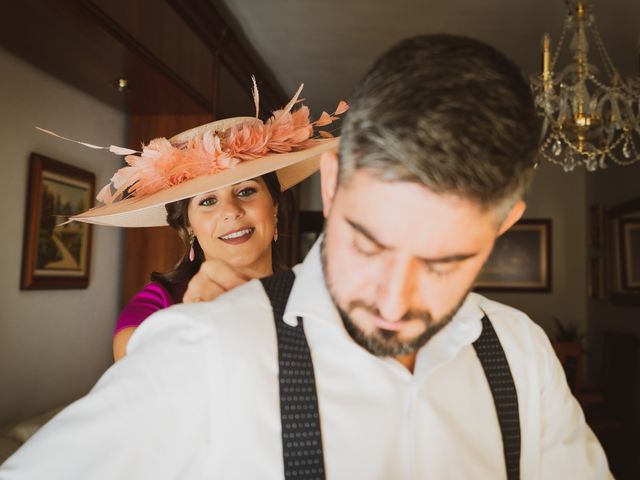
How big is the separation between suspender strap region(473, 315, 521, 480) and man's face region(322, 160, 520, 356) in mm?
154

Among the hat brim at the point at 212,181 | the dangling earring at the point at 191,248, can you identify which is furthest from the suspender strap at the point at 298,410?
the dangling earring at the point at 191,248

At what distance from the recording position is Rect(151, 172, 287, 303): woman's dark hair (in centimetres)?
166

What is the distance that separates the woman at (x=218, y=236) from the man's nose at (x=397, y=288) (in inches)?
30.4

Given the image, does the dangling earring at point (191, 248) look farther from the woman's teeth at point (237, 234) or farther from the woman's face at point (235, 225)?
the woman's teeth at point (237, 234)

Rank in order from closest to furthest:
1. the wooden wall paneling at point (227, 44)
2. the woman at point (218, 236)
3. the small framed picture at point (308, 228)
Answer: the woman at point (218, 236) < the wooden wall paneling at point (227, 44) < the small framed picture at point (308, 228)

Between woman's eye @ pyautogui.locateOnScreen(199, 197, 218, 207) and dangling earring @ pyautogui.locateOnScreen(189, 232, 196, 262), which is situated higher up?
woman's eye @ pyautogui.locateOnScreen(199, 197, 218, 207)

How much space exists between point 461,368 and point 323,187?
342 mm

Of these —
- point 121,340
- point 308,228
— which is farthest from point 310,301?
point 308,228

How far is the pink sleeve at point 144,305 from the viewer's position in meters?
1.47

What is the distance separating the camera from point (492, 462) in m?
0.90

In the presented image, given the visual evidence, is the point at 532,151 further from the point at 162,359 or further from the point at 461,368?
the point at 162,359

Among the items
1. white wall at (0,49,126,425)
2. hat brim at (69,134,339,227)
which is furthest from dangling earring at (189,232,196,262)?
white wall at (0,49,126,425)

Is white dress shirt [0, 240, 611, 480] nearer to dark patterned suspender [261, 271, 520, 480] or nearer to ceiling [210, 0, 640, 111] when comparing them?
dark patterned suspender [261, 271, 520, 480]

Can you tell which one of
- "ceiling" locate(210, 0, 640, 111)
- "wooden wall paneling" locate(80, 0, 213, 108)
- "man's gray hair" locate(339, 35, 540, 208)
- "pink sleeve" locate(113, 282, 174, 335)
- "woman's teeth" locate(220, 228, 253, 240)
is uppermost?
"ceiling" locate(210, 0, 640, 111)
